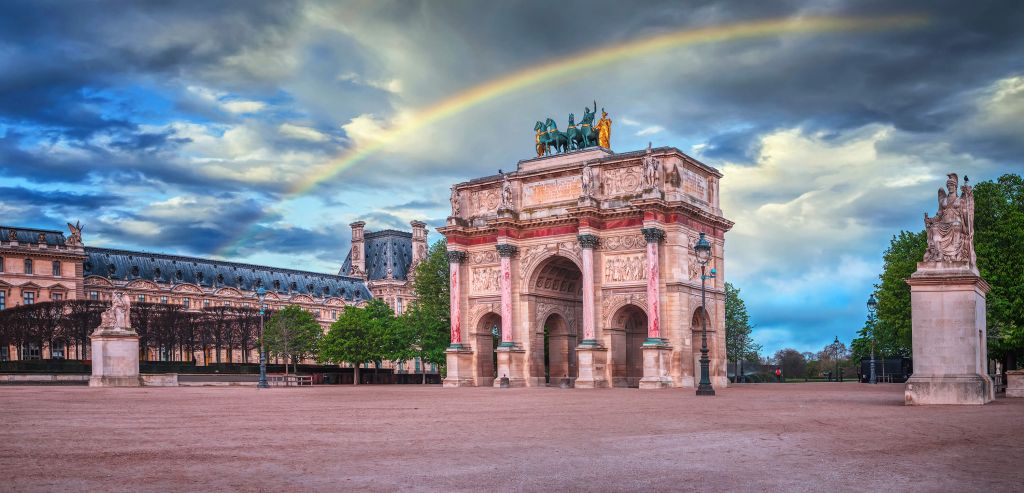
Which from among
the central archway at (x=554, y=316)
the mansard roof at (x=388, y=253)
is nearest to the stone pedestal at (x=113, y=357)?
the central archway at (x=554, y=316)

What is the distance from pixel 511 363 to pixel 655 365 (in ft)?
34.5

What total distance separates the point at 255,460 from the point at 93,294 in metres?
133

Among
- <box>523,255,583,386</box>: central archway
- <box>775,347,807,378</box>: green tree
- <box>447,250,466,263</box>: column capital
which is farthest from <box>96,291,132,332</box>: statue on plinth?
<box>775,347,807,378</box>: green tree

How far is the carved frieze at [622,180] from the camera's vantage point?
60469 mm

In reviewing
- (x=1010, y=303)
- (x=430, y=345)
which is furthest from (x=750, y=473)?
(x=430, y=345)

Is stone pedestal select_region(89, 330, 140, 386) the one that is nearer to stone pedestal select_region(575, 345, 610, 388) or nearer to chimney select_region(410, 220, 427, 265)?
stone pedestal select_region(575, 345, 610, 388)

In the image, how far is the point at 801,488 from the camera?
1061 cm

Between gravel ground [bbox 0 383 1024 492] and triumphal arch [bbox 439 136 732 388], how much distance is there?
A: 114ft

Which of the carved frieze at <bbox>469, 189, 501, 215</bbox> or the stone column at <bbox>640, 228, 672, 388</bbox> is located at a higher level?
the carved frieze at <bbox>469, 189, 501, 215</bbox>

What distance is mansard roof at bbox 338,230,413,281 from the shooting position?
18212 centimetres

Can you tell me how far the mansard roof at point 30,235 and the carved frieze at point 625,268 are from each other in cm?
9261

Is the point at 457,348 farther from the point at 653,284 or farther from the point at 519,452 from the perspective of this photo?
the point at 519,452

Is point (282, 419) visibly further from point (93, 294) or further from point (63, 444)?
point (93, 294)

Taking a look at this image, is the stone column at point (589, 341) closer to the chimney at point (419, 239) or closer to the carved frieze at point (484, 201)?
the carved frieze at point (484, 201)
